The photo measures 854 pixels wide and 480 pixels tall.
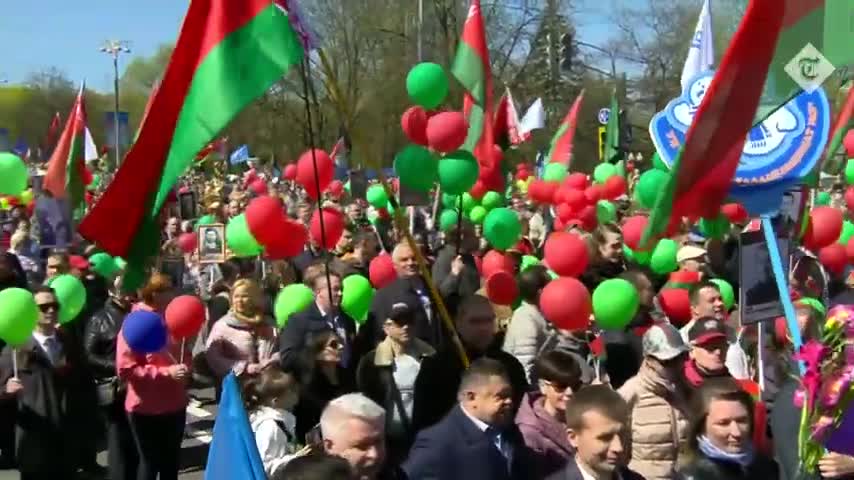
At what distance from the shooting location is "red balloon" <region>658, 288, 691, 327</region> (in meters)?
7.16

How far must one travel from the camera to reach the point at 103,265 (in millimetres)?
9805

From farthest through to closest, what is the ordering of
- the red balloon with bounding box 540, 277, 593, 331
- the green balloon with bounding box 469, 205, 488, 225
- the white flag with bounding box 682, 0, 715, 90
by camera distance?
the green balloon with bounding box 469, 205, 488, 225 < the white flag with bounding box 682, 0, 715, 90 < the red balloon with bounding box 540, 277, 593, 331

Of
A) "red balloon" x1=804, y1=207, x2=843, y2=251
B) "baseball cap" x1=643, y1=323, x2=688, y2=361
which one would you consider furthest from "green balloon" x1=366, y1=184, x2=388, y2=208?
"baseball cap" x1=643, y1=323, x2=688, y2=361

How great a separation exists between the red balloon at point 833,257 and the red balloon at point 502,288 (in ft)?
8.34

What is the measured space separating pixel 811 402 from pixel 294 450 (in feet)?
6.47

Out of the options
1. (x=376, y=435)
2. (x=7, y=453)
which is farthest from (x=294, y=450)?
(x=7, y=453)

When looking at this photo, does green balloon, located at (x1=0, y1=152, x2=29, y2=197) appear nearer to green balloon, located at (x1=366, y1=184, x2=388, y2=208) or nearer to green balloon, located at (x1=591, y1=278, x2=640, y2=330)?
green balloon, located at (x1=366, y1=184, x2=388, y2=208)

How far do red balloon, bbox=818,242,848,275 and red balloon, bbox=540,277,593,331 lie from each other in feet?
9.98

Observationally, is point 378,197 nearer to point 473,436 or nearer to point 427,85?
point 427,85

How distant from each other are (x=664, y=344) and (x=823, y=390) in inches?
40.9

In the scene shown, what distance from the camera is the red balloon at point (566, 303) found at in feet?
19.3

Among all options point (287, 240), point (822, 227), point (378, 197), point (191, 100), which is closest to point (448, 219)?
point (378, 197)

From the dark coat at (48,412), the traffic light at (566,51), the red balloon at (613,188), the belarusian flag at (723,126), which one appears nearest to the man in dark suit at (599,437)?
the belarusian flag at (723,126)

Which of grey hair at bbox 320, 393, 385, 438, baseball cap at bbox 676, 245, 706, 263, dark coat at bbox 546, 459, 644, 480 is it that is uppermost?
baseball cap at bbox 676, 245, 706, 263
